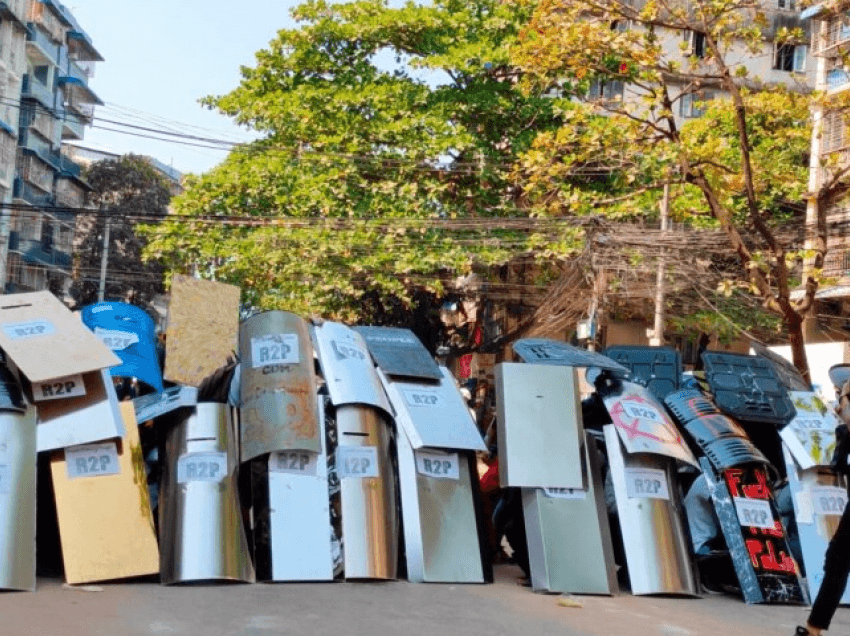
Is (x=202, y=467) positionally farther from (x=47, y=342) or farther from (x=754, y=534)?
(x=754, y=534)

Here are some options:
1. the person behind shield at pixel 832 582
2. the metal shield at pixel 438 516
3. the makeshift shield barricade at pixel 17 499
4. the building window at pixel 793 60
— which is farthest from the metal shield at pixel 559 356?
the building window at pixel 793 60

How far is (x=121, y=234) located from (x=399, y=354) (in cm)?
4027

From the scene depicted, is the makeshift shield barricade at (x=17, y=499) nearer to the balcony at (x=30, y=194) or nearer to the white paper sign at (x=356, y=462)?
the white paper sign at (x=356, y=462)

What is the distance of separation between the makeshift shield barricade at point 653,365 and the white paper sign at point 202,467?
3113 mm

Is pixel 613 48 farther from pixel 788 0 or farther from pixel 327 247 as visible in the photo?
pixel 788 0

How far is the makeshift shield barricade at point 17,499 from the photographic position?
594 centimetres

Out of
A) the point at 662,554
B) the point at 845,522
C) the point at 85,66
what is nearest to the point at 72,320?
the point at 662,554

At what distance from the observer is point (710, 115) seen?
28297 mm

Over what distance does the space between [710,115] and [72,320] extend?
23097 mm

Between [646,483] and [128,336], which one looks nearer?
[646,483]

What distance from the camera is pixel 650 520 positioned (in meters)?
7.14

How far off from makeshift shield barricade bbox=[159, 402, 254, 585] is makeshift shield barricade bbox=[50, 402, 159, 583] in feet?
0.35

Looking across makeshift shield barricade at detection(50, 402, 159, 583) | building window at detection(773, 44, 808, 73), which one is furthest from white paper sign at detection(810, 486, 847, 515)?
building window at detection(773, 44, 808, 73)

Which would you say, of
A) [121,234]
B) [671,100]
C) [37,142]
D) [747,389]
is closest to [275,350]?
[747,389]
